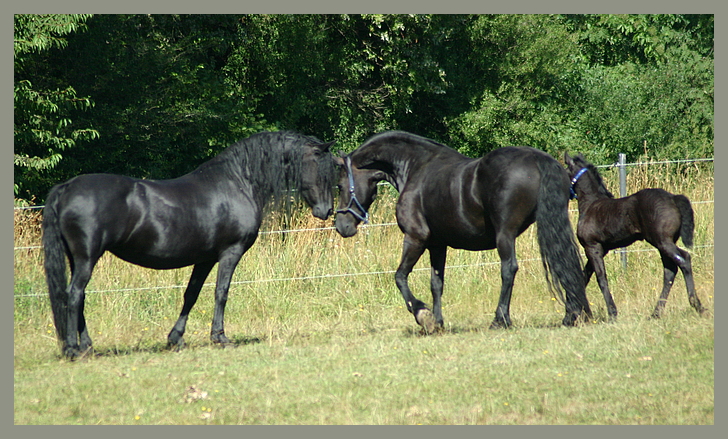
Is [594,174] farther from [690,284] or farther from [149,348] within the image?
[149,348]

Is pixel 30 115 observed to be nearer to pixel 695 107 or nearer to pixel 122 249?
pixel 122 249

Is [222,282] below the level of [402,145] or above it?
below

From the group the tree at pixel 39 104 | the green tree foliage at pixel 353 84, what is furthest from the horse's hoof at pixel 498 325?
the green tree foliage at pixel 353 84

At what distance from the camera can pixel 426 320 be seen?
7.09 metres

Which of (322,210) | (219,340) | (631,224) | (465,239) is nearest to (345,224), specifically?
(322,210)

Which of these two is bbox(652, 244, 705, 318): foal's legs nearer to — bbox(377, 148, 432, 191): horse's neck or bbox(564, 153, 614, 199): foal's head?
bbox(564, 153, 614, 199): foal's head

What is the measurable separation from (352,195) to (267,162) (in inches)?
41.6

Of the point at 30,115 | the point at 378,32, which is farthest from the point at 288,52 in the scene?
the point at 30,115

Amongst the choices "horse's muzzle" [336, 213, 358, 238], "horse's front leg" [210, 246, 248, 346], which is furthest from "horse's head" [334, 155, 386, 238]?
"horse's front leg" [210, 246, 248, 346]

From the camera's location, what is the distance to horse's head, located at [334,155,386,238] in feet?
25.3

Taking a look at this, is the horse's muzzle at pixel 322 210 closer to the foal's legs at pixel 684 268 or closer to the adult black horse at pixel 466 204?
the adult black horse at pixel 466 204

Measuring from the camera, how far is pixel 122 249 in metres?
6.50

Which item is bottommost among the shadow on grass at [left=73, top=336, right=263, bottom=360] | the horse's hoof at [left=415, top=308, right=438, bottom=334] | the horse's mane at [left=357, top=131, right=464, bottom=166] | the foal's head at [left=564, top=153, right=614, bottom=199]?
the shadow on grass at [left=73, top=336, right=263, bottom=360]

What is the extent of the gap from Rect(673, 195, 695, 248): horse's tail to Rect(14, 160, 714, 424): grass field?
0.74m
